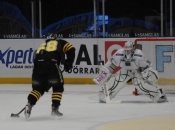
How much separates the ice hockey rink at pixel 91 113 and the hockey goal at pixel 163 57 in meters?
0.27

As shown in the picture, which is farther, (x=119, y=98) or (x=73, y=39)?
(x=73, y=39)

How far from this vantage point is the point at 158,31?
1794cm

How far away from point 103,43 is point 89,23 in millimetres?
1389

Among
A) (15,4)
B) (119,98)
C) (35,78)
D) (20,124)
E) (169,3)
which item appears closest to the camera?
(20,124)

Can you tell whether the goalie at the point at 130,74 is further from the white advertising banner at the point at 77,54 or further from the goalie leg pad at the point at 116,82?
the white advertising banner at the point at 77,54

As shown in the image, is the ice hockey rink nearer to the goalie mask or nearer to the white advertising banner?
the goalie mask

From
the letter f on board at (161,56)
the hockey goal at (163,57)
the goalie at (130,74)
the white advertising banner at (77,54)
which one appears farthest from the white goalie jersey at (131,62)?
the white advertising banner at (77,54)

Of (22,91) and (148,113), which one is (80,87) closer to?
(22,91)

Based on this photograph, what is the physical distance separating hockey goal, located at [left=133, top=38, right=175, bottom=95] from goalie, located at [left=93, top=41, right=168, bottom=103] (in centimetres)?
138

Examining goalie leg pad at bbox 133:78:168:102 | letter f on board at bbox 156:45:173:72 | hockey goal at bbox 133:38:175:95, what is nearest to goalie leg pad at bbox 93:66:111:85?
goalie leg pad at bbox 133:78:168:102

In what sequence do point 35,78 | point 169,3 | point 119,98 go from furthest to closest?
point 169,3, point 119,98, point 35,78

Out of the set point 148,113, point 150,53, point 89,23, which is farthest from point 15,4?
point 148,113

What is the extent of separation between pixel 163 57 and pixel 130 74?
6.22 ft

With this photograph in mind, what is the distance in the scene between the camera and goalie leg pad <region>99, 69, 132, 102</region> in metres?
13.1
